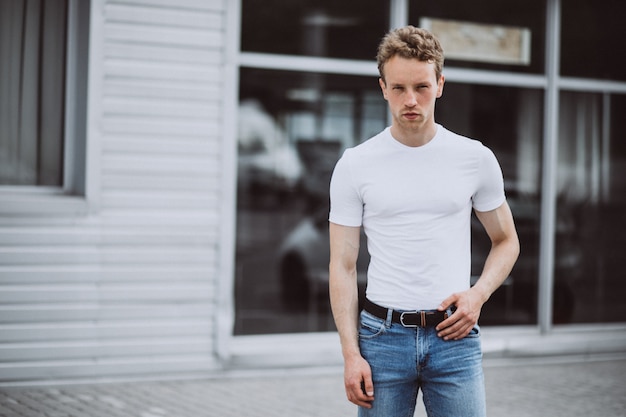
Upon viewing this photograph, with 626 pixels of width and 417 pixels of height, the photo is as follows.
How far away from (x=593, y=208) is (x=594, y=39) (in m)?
1.90

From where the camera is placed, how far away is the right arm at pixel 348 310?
3121mm

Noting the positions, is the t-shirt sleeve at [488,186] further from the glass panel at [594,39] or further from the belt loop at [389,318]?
the glass panel at [594,39]

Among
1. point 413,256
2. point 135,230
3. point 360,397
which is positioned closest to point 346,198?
point 413,256

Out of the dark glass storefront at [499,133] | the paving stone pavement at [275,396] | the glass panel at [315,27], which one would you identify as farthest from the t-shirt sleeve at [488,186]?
the glass panel at [315,27]

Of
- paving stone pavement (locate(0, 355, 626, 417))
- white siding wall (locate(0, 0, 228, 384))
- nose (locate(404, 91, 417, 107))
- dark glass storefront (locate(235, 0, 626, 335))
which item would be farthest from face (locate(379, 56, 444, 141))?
dark glass storefront (locate(235, 0, 626, 335))

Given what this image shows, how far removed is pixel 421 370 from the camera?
316 centimetres

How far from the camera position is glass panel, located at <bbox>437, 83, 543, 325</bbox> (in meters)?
9.42

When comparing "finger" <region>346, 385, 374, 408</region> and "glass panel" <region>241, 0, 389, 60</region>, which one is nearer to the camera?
"finger" <region>346, 385, 374, 408</region>

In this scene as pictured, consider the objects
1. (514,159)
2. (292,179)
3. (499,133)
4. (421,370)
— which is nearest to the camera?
(421,370)

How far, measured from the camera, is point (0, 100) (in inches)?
296

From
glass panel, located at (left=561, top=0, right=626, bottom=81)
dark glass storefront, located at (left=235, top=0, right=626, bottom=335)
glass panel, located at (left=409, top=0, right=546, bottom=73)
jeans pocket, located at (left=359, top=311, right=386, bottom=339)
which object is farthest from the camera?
glass panel, located at (left=561, top=0, right=626, bottom=81)

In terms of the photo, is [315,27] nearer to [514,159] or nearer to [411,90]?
[514,159]

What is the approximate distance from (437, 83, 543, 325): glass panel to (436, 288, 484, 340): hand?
6.19m

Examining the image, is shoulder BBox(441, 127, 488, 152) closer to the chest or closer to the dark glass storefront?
the chest
